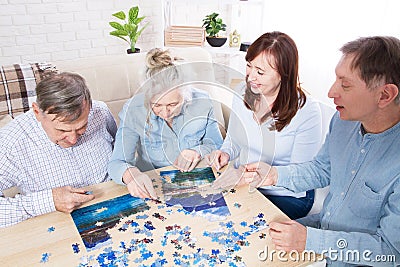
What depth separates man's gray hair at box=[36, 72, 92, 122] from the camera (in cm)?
139

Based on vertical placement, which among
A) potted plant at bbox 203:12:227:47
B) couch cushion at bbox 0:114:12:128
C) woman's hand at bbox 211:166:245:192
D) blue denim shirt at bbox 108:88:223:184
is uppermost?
potted plant at bbox 203:12:227:47

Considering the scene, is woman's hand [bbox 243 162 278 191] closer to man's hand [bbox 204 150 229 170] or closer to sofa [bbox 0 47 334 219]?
man's hand [bbox 204 150 229 170]

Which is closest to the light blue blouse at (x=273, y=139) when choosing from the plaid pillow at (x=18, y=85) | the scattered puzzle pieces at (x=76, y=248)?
the scattered puzzle pieces at (x=76, y=248)

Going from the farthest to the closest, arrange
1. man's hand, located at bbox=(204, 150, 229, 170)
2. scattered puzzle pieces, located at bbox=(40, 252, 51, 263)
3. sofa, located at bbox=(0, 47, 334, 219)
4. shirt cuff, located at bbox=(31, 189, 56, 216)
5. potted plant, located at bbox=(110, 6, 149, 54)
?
potted plant, located at bbox=(110, 6, 149, 54), sofa, located at bbox=(0, 47, 334, 219), man's hand, located at bbox=(204, 150, 229, 170), shirt cuff, located at bbox=(31, 189, 56, 216), scattered puzzle pieces, located at bbox=(40, 252, 51, 263)

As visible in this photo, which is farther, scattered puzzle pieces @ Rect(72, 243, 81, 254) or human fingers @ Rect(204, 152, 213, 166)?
human fingers @ Rect(204, 152, 213, 166)

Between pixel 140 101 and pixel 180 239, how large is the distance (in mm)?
573

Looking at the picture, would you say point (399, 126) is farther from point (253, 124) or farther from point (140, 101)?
point (140, 101)

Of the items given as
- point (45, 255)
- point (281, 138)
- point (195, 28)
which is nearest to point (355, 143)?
point (281, 138)

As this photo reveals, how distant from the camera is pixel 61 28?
10.9 feet

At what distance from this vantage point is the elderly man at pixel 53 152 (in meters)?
1.34

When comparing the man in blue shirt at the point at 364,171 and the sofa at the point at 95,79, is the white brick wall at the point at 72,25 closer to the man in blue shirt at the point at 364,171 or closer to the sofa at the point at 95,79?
the sofa at the point at 95,79

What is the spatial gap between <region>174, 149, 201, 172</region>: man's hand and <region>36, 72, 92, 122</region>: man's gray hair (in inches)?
16.1

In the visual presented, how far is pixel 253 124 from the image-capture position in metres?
1.57

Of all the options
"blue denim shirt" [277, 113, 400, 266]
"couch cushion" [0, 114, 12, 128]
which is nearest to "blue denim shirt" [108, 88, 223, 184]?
"blue denim shirt" [277, 113, 400, 266]
